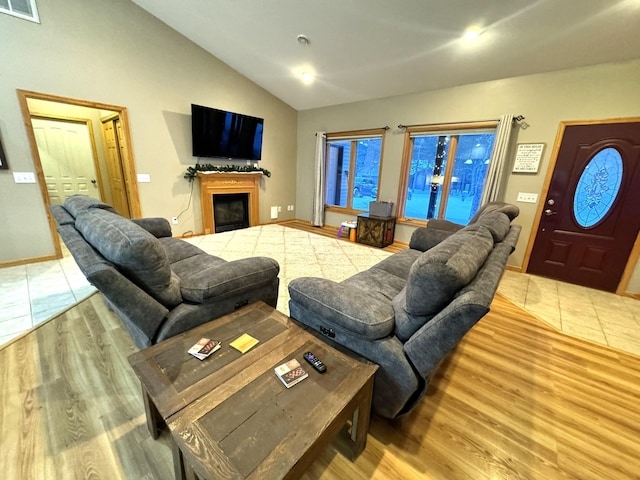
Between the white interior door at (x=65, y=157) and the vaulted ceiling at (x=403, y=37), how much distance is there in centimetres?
263

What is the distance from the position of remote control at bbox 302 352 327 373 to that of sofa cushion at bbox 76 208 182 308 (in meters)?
0.81

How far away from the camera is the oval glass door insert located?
2.93 metres

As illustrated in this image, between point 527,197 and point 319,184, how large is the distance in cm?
364

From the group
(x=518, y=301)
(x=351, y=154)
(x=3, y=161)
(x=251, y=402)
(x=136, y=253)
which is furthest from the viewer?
(x=351, y=154)

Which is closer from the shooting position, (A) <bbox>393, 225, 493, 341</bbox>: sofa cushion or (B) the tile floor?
(A) <bbox>393, 225, 493, 341</bbox>: sofa cushion

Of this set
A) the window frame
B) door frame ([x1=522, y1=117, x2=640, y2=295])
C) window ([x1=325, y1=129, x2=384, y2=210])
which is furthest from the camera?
window ([x1=325, y1=129, x2=384, y2=210])

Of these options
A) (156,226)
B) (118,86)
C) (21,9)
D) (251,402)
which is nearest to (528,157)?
(251,402)

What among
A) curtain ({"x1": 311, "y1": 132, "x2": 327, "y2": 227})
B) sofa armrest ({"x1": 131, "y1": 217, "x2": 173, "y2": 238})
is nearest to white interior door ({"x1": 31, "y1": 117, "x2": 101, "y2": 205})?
sofa armrest ({"x1": 131, "y1": 217, "x2": 173, "y2": 238})

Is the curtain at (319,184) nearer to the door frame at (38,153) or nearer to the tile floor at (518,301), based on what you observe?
the tile floor at (518,301)

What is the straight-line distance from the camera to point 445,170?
4.17m

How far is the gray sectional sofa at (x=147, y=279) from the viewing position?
3.83 ft

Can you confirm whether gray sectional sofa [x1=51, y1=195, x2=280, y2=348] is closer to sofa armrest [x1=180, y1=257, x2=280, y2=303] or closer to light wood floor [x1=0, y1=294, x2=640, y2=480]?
sofa armrest [x1=180, y1=257, x2=280, y2=303]

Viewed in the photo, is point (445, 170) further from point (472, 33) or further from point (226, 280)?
point (226, 280)

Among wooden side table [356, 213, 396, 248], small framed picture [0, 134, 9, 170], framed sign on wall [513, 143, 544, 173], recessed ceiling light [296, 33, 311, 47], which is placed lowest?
wooden side table [356, 213, 396, 248]
